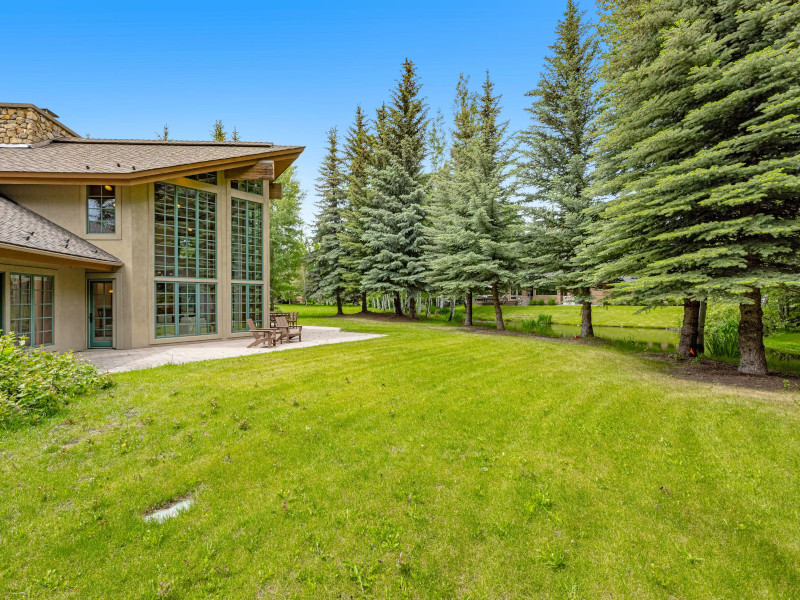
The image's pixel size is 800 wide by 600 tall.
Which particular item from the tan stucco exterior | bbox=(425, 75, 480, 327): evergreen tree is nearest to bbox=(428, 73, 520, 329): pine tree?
bbox=(425, 75, 480, 327): evergreen tree

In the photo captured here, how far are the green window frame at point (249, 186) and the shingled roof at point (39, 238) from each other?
5121mm

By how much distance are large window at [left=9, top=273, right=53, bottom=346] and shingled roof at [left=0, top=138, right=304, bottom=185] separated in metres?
3.24

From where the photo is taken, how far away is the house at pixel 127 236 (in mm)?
9500

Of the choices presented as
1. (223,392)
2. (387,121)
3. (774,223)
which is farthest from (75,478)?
(387,121)

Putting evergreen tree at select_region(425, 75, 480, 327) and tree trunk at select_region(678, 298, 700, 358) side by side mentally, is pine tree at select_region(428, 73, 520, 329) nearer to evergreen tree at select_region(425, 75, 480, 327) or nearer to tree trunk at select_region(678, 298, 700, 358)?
evergreen tree at select_region(425, 75, 480, 327)

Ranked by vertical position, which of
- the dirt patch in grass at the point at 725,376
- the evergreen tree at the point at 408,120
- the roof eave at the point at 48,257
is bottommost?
the dirt patch in grass at the point at 725,376

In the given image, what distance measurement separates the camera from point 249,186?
14.4 meters

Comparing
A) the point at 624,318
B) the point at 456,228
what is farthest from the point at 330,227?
the point at 624,318

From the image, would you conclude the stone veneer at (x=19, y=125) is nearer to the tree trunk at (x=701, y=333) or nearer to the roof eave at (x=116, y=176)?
the roof eave at (x=116, y=176)

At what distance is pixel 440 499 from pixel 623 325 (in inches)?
940

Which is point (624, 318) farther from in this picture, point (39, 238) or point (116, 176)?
point (39, 238)

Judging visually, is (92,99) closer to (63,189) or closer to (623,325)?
(63,189)

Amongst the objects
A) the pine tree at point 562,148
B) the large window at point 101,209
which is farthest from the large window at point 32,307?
the pine tree at point 562,148

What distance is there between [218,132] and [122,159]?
22824 millimetres
